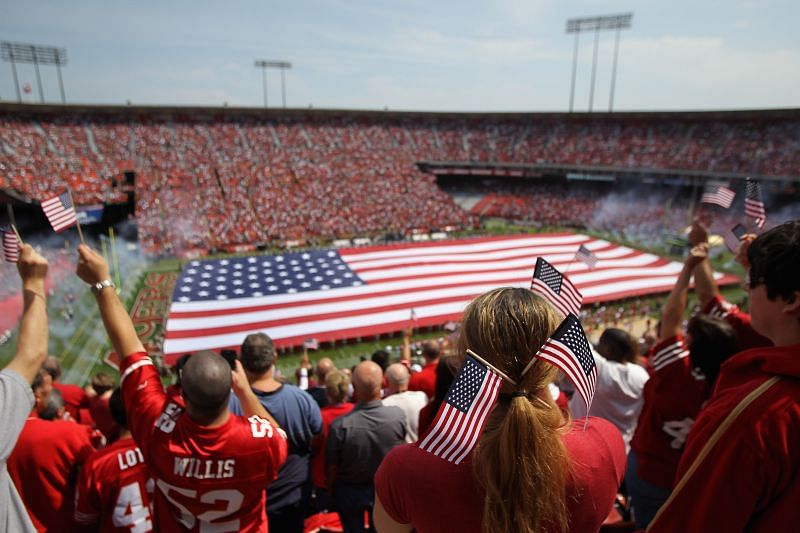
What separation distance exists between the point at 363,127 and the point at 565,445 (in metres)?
43.7

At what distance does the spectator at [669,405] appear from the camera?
282cm

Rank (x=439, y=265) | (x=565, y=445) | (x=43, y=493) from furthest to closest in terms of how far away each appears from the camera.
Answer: (x=439, y=265) → (x=43, y=493) → (x=565, y=445)

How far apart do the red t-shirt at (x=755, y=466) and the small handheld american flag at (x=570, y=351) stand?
396mm

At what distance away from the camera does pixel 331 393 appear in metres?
4.16

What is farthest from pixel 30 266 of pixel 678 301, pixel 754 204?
pixel 754 204

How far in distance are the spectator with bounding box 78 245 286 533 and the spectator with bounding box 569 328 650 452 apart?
272 centimetres

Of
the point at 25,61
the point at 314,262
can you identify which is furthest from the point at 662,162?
the point at 25,61

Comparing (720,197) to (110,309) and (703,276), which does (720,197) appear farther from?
(110,309)

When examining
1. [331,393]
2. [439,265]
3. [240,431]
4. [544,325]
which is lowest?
[439,265]

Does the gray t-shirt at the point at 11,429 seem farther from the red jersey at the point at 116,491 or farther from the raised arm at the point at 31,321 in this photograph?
the red jersey at the point at 116,491

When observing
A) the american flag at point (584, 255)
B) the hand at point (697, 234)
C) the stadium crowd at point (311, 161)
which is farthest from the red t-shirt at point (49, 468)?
the stadium crowd at point (311, 161)

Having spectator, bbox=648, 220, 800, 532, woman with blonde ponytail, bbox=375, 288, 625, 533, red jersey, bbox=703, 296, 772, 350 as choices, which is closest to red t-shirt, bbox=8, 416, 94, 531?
woman with blonde ponytail, bbox=375, 288, 625, 533

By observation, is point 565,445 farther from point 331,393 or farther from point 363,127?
point 363,127

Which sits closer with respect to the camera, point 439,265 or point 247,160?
point 439,265
